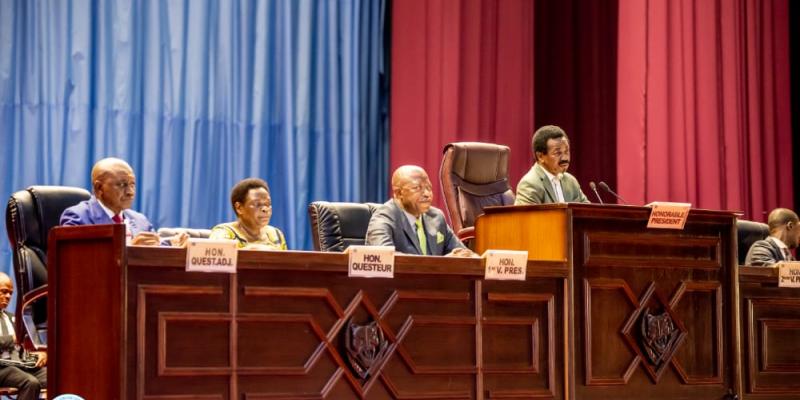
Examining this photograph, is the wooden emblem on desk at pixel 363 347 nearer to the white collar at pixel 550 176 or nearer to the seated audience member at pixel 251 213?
the seated audience member at pixel 251 213

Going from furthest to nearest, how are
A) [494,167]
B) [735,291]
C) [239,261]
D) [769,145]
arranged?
1. [769,145]
2. [494,167]
3. [735,291]
4. [239,261]

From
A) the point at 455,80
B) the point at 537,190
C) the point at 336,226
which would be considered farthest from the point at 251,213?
the point at 455,80

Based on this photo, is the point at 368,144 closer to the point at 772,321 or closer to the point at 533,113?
the point at 533,113

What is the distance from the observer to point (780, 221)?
6.24 meters

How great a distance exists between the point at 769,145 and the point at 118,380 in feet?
18.2

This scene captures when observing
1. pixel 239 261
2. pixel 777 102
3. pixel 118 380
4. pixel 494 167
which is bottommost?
pixel 118 380

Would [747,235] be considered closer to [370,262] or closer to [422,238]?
[422,238]

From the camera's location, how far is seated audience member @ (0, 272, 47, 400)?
4926mm

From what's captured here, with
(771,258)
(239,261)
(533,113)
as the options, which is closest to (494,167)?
(771,258)

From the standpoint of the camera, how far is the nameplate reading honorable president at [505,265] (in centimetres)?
398

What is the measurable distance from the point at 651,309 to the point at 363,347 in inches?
49.0

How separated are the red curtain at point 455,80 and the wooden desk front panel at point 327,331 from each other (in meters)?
3.15

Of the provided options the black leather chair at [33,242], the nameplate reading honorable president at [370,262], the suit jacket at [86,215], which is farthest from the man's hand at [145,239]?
the black leather chair at [33,242]

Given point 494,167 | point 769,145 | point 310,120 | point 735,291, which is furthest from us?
point 769,145
